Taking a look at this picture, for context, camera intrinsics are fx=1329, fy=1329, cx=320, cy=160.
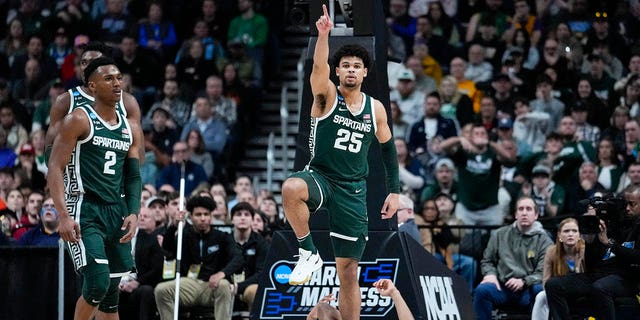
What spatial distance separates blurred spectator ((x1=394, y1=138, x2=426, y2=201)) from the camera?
57.8ft

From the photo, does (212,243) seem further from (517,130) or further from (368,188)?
(517,130)

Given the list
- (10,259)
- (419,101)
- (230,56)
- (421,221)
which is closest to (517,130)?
(419,101)

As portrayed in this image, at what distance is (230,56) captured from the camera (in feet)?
70.6

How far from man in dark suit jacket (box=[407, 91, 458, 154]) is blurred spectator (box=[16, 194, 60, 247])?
5318 millimetres

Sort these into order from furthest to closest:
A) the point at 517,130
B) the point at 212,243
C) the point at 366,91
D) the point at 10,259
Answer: the point at 517,130
the point at 212,243
the point at 10,259
the point at 366,91

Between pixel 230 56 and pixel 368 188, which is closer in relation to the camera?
pixel 368 188

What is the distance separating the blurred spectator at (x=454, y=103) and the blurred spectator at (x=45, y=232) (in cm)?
597

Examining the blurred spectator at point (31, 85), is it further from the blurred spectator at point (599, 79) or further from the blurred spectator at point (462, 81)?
the blurred spectator at point (599, 79)

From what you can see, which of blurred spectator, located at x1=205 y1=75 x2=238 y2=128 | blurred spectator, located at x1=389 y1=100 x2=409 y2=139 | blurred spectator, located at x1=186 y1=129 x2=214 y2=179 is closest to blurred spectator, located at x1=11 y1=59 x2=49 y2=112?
blurred spectator, located at x1=205 y1=75 x2=238 y2=128

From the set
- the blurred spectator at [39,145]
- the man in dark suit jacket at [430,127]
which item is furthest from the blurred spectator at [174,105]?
the man in dark suit jacket at [430,127]

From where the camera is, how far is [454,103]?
1927 centimetres

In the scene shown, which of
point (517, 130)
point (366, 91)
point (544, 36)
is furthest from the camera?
point (544, 36)

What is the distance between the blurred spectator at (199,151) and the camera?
19250mm

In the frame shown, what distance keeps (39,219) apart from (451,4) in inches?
329
